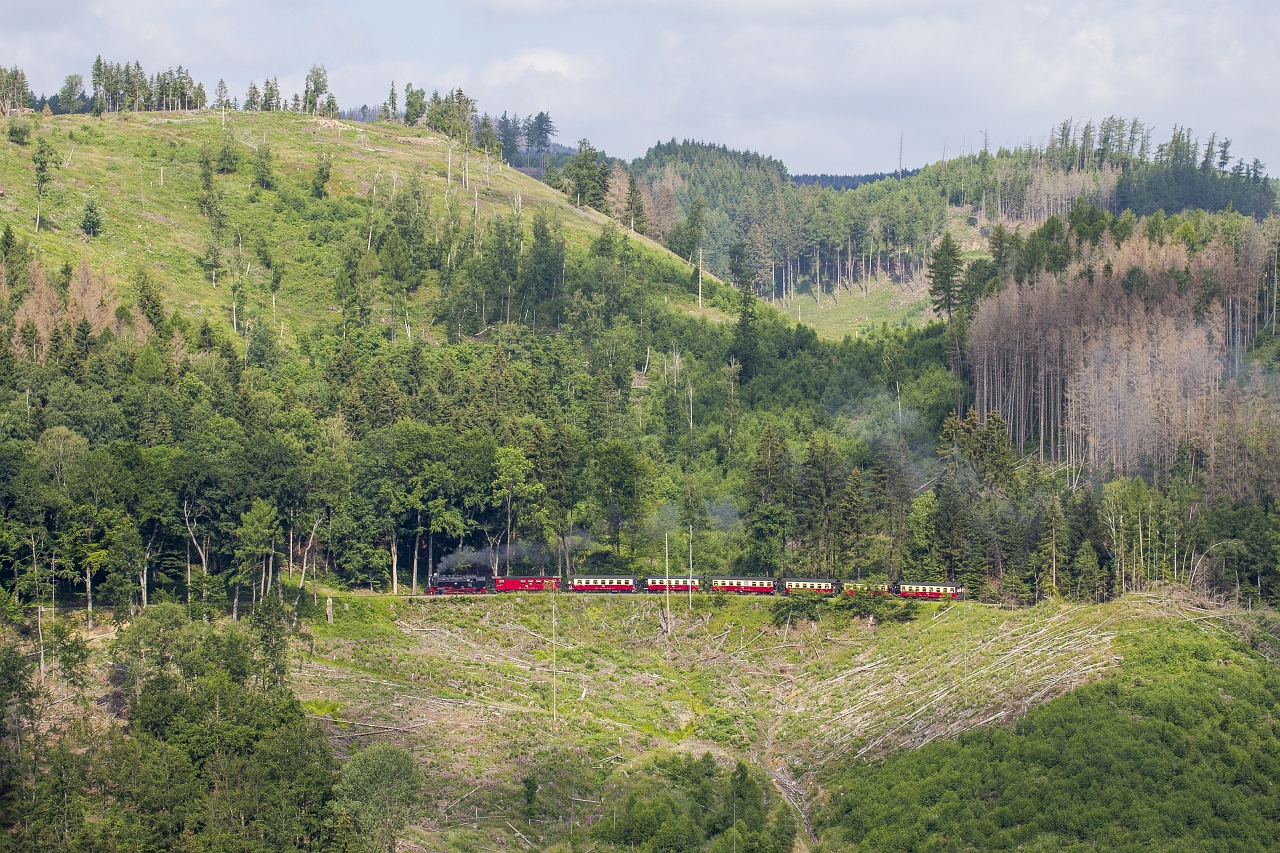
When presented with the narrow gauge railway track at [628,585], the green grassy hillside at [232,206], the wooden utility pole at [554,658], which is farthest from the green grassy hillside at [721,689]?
the green grassy hillside at [232,206]

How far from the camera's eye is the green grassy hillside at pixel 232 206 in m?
146

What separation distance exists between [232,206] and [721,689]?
103133 mm

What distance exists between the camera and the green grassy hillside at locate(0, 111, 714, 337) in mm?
145625

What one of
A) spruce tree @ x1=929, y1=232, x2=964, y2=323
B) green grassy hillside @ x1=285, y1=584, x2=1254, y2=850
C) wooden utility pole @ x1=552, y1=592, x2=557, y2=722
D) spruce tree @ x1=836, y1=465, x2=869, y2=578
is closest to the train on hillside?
green grassy hillside @ x1=285, y1=584, x2=1254, y2=850

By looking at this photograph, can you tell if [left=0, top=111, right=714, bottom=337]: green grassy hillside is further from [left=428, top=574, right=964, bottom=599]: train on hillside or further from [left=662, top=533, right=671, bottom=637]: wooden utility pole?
[left=428, top=574, right=964, bottom=599]: train on hillside

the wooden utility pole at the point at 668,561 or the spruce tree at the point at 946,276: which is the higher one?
the spruce tree at the point at 946,276

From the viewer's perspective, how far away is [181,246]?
153 m

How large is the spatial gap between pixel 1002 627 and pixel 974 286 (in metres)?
62.4

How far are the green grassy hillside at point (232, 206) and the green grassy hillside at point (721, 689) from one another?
57.4 meters

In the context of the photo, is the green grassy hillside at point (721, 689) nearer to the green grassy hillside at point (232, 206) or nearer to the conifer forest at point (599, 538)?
the conifer forest at point (599, 538)

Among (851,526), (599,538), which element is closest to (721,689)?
(851,526)

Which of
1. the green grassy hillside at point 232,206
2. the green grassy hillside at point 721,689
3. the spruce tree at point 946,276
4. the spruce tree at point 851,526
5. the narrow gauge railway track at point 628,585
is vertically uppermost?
the green grassy hillside at point 232,206

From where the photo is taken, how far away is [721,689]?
307ft

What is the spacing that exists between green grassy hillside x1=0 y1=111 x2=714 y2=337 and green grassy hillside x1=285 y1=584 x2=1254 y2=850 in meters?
57.4
